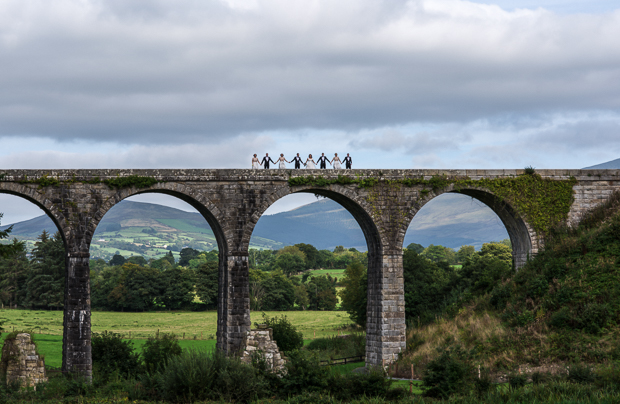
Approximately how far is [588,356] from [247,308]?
15.3 metres

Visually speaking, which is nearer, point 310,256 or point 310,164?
point 310,164

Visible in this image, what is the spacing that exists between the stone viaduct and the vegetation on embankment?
163 centimetres

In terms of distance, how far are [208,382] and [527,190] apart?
21108 mm

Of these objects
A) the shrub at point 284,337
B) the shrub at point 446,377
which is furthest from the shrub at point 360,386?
the shrub at point 284,337

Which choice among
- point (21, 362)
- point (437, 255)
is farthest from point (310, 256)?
point (21, 362)

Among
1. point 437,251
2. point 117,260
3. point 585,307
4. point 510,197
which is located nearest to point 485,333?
point 585,307

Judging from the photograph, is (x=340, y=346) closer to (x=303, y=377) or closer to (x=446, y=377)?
(x=303, y=377)

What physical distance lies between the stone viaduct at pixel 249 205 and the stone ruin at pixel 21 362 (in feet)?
8.01

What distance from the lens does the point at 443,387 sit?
21438mm

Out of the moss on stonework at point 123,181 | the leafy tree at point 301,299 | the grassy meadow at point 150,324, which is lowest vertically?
the grassy meadow at point 150,324

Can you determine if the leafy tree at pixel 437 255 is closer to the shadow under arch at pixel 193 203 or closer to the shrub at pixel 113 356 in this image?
the shadow under arch at pixel 193 203

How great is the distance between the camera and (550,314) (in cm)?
2958

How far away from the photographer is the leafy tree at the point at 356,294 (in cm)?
4881

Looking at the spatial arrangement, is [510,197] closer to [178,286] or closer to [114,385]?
[114,385]
